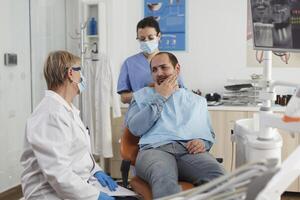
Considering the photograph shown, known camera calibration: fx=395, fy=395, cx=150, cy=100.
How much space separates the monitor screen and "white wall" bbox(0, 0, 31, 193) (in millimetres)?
2412

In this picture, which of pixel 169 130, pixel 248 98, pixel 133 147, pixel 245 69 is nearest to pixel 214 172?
pixel 169 130

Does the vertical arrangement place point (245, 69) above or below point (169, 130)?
above

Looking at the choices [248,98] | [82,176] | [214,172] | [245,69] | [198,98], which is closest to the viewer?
[82,176]

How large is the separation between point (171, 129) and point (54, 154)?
0.88 m

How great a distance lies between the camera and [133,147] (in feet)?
7.75

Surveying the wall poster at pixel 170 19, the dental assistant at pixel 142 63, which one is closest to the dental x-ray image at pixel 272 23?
the dental assistant at pixel 142 63

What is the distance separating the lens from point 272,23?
4.54 feet

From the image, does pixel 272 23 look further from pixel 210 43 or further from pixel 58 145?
pixel 210 43

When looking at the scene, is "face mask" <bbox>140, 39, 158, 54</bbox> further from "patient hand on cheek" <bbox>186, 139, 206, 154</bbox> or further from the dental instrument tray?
the dental instrument tray

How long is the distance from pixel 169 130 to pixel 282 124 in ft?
3.41

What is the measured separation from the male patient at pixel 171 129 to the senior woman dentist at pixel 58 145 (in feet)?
1.45

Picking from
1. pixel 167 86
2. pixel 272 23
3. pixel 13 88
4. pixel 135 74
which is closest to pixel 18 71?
pixel 13 88

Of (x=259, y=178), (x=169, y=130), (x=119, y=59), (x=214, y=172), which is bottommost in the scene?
(x=214, y=172)

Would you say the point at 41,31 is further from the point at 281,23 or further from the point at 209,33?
the point at 281,23
